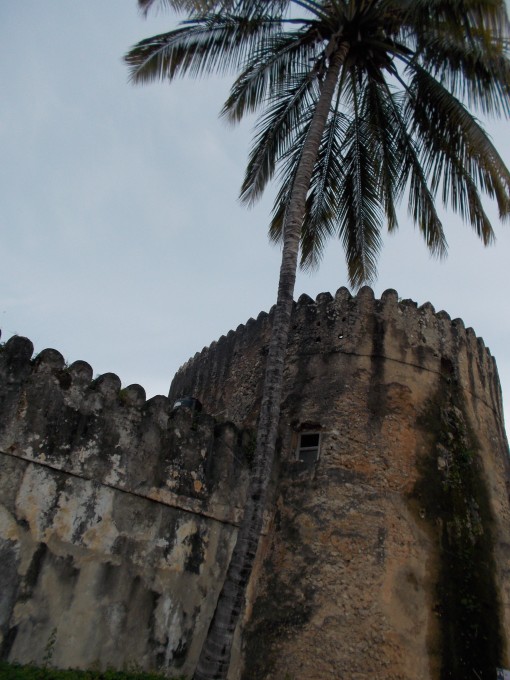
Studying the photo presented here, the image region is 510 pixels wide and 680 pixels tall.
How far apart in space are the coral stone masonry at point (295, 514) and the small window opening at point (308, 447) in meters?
0.04

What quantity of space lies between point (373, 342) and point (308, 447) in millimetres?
2144

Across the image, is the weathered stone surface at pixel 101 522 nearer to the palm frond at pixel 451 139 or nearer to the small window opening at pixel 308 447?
the small window opening at pixel 308 447

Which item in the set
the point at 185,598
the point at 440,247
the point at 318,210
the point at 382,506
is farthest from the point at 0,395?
the point at 440,247

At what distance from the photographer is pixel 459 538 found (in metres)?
9.36

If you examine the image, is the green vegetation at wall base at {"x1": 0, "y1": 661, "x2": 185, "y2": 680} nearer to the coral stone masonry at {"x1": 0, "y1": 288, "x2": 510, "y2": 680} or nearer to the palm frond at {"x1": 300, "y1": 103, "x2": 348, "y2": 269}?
the coral stone masonry at {"x1": 0, "y1": 288, "x2": 510, "y2": 680}

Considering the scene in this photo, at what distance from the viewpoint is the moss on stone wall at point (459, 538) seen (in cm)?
854

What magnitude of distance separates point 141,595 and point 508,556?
570 cm

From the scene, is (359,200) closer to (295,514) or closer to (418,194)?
(418,194)

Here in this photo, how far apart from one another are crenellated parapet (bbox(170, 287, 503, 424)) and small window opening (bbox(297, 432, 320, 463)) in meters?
1.15

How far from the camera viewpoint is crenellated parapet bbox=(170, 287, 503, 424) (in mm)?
10812

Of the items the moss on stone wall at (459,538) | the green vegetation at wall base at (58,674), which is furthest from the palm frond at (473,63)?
the green vegetation at wall base at (58,674)

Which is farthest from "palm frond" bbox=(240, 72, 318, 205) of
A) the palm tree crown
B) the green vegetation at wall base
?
the green vegetation at wall base

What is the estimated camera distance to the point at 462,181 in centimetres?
1065

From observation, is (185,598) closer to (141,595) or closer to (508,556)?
(141,595)
